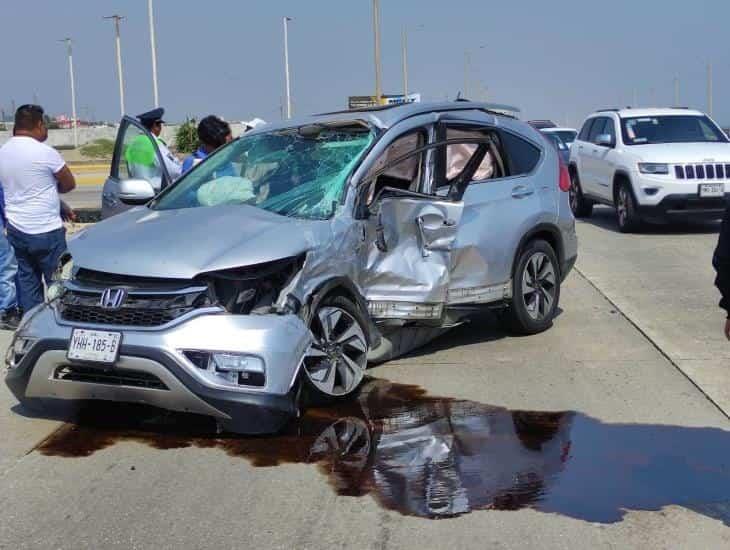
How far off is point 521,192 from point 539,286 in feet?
2.66

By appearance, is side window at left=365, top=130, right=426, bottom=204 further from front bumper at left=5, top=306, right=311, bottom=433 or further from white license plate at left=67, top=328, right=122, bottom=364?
white license plate at left=67, top=328, right=122, bottom=364

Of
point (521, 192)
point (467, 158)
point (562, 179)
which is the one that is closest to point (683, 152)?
point (562, 179)

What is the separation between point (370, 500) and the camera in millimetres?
4609

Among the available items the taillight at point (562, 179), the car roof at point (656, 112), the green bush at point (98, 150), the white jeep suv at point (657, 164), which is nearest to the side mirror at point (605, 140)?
the white jeep suv at point (657, 164)

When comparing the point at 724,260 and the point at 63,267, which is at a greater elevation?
the point at 724,260

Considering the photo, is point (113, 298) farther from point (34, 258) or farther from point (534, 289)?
point (534, 289)

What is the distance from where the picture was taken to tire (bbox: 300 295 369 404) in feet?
18.9

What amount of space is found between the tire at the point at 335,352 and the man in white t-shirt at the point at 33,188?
A: 120 inches

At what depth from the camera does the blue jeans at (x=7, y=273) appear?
8.54 meters

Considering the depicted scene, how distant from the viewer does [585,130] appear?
16781 mm

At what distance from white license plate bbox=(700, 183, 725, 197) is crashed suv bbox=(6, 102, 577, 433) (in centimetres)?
596

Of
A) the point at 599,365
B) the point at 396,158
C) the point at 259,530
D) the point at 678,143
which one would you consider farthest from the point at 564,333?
the point at 678,143

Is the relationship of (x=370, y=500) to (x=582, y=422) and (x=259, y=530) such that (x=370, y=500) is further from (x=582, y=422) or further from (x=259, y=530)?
(x=582, y=422)

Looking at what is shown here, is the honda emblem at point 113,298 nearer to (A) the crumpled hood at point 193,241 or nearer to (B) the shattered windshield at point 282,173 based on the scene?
(A) the crumpled hood at point 193,241
